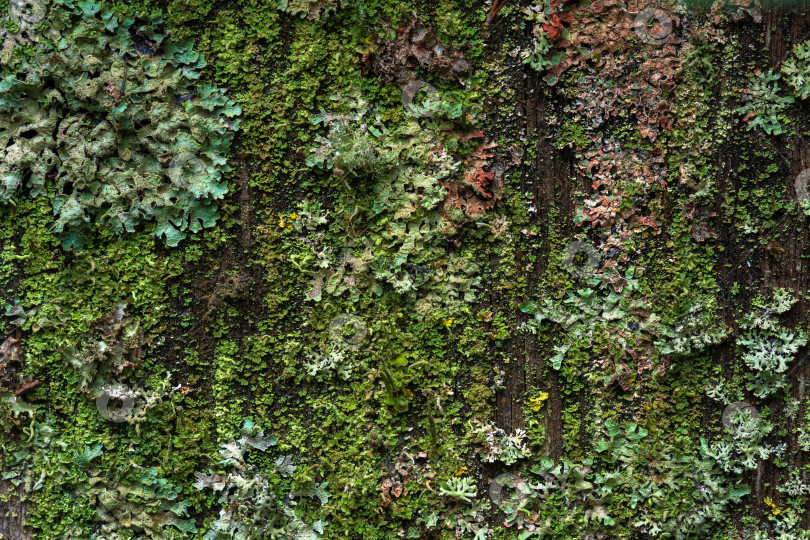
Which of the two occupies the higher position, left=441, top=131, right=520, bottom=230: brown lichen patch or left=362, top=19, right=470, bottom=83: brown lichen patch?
left=362, top=19, right=470, bottom=83: brown lichen patch

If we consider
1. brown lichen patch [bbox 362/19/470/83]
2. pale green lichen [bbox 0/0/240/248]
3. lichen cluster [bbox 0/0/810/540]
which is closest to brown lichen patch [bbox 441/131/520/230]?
lichen cluster [bbox 0/0/810/540]

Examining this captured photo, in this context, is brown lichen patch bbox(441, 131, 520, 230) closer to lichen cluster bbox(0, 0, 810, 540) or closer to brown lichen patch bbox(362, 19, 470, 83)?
lichen cluster bbox(0, 0, 810, 540)

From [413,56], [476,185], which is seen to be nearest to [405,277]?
[476,185]

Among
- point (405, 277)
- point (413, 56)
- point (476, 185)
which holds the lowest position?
point (405, 277)

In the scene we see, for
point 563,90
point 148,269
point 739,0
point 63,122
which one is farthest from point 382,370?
point 739,0

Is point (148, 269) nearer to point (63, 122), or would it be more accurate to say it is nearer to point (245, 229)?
point (245, 229)

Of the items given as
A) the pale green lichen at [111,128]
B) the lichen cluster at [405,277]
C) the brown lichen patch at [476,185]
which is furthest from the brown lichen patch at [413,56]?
the pale green lichen at [111,128]

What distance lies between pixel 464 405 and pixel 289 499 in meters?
0.69

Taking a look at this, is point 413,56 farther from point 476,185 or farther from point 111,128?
point 111,128

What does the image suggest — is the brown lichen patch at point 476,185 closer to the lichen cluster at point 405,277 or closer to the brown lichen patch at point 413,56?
the lichen cluster at point 405,277

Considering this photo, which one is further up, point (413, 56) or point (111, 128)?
point (413, 56)

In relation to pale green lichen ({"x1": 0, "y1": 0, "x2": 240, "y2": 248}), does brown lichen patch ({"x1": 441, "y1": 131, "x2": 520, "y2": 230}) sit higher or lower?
higher

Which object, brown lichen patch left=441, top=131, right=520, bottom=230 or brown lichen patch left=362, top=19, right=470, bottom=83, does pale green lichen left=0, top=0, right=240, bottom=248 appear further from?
brown lichen patch left=441, top=131, right=520, bottom=230

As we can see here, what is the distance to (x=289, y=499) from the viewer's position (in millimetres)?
2189
